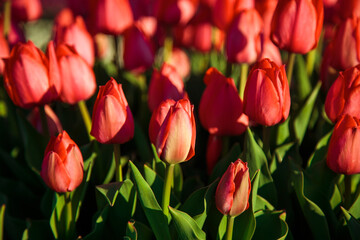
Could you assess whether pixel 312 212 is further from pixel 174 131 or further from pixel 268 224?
pixel 174 131

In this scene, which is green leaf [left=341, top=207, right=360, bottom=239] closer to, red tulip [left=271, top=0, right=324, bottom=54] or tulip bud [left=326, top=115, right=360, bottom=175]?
tulip bud [left=326, top=115, right=360, bottom=175]

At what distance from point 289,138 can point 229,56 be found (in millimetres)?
214

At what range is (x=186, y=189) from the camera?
0.90 meters

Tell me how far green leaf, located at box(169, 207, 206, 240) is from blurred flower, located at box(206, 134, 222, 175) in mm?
235

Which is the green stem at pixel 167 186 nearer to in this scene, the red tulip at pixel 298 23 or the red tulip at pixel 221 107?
the red tulip at pixel 221 107

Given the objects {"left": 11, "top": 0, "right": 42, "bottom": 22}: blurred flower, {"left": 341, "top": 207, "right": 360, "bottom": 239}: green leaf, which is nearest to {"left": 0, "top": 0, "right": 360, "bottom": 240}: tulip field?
{"left": 341, "top": 207, "right": 360, "bottom": 239}: green leaf

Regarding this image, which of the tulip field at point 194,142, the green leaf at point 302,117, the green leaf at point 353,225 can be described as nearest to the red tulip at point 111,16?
the tulip field at point 194,142

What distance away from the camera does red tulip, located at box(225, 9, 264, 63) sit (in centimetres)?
94

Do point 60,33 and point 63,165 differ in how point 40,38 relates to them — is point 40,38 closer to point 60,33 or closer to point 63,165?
point 60,33

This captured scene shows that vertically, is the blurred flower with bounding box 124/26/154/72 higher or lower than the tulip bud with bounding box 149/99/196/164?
lower

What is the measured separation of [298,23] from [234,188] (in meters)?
0.38

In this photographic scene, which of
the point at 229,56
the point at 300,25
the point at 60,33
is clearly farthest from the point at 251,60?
the point at 60,33

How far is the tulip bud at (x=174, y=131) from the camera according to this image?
0.63 m

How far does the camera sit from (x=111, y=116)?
0.70m
